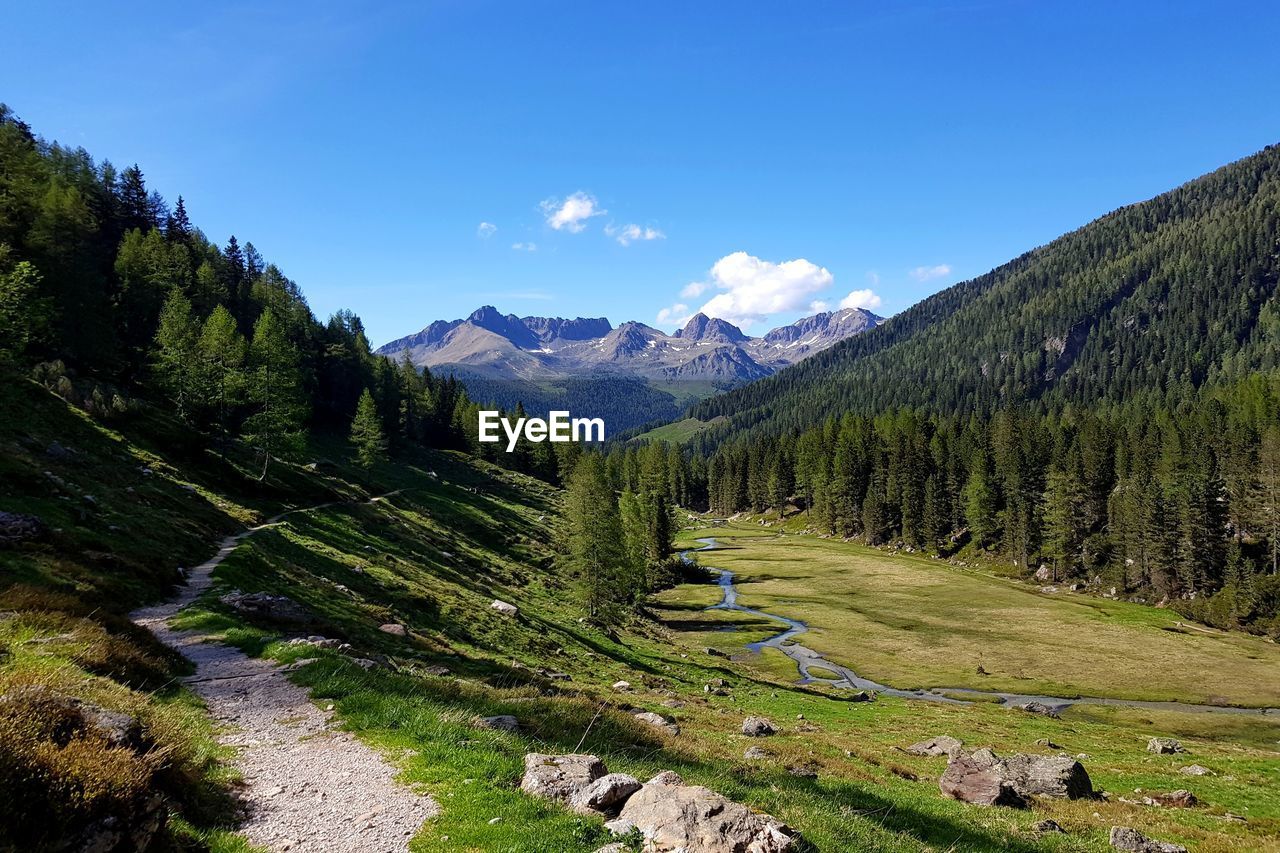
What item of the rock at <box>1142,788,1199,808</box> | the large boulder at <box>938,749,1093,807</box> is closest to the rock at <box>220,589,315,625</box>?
the large boulder at <box>938,749,1093,807</box>

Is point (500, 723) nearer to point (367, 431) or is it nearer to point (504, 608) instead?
point (504, 608)

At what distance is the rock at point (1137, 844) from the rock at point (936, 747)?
15411 millimetres

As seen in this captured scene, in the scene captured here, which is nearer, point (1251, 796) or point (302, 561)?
point (1251, 796)

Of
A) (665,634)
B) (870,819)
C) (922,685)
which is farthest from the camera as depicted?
(665,634)

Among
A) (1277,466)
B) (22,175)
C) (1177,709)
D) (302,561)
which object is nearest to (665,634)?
(302,561)

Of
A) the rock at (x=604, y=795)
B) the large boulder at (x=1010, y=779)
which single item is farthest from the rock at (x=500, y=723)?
the large boulder at (x=1010, y=779)

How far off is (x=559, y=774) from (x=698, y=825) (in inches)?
141

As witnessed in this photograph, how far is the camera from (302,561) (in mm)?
43594

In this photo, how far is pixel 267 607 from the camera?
96.3 feet

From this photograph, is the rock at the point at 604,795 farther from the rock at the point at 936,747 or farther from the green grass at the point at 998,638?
the green grass at the point at 998,638

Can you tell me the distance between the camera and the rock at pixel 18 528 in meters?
25.4

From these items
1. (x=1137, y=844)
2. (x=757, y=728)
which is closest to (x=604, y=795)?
(x=1137, y=844)

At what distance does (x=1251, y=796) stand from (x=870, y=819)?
29.4 meters

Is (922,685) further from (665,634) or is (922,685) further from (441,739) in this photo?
(441,739)
